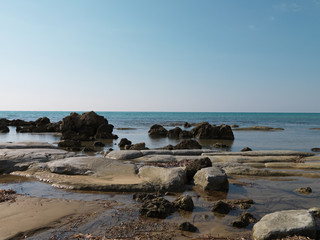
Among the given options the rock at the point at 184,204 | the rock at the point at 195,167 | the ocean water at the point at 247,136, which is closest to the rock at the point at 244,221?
the rock at the point at 184,204

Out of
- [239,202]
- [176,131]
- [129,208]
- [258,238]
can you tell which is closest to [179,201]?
[129,208]

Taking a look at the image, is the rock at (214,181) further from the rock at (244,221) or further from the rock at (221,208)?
the rock at (244,221)

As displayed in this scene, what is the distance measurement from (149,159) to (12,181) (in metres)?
8.05

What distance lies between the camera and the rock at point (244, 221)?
6965mm

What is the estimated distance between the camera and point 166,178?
10.7 meters

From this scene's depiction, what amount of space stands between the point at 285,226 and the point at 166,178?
17.4ft

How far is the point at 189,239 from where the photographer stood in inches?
243

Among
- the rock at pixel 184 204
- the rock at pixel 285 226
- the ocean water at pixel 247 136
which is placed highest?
the rock at pixel 285 226

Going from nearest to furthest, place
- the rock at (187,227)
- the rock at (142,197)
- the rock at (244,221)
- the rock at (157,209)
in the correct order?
the rock at (187,227) < the rock at (244,221) < the rock at (157,209) < the rock at (142,197)

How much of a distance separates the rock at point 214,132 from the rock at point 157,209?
27.2 meters

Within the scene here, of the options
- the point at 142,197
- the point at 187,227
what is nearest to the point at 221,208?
the point at 187,227

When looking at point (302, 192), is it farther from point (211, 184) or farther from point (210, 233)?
point (210, 233)

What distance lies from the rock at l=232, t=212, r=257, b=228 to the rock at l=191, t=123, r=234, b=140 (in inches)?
1077

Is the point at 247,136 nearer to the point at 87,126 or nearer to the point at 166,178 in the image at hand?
the point at 87,126
